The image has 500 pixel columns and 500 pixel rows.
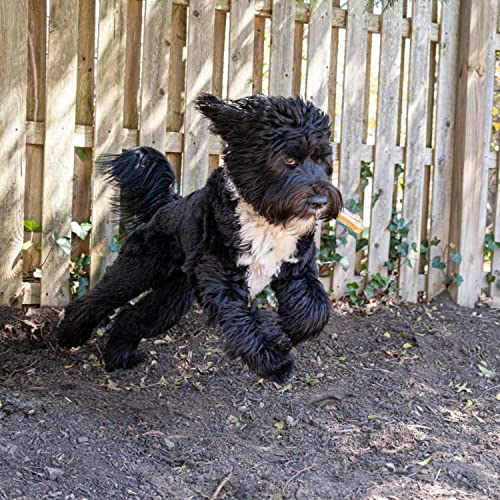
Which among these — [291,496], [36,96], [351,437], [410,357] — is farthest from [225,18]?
[291,496]

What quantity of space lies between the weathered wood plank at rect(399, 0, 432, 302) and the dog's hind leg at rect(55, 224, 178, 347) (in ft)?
8.14

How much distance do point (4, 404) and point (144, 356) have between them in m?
1.08

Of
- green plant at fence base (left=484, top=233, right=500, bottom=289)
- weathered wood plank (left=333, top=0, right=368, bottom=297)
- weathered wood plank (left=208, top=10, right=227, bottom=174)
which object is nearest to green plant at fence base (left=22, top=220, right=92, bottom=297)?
weathered wood plank (left=208, top=10, right=227, bottom=174)

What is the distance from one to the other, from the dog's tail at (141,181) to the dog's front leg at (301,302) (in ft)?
3.83

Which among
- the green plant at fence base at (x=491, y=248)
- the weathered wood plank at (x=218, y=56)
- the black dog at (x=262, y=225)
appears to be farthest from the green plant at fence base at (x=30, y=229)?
the green plant at fence base at (x=491, y=248)

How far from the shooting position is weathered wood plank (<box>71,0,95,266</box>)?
505 centimetres

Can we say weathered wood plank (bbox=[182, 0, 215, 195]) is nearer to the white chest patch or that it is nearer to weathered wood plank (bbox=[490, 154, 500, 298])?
the white chest patch

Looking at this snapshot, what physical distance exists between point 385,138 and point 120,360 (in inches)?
106

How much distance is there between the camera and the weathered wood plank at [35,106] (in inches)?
195

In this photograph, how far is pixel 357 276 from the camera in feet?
19.4

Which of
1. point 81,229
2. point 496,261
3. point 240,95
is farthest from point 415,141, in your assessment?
point 81,229

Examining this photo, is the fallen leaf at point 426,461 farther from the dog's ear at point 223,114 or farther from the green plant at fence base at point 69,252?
the green plant at fence base at point 69,252

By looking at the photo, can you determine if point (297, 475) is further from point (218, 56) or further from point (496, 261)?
point (496, 261)

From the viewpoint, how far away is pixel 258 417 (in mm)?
4184
